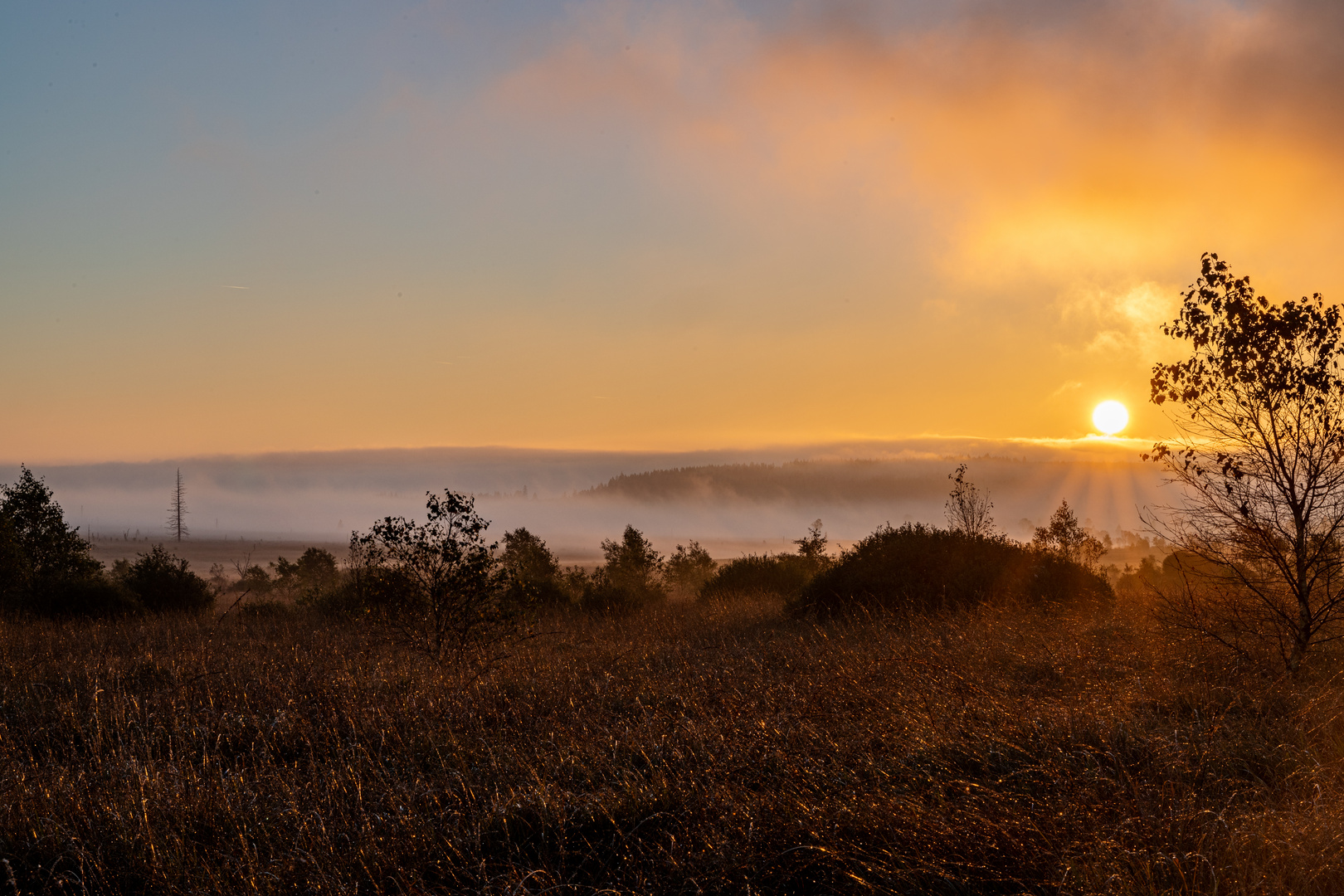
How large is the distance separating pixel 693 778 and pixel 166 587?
2105cm

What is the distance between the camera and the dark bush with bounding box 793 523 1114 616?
56.7 ft

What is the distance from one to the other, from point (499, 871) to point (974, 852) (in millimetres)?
2607

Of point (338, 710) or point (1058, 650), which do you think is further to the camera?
point (1058, 650)

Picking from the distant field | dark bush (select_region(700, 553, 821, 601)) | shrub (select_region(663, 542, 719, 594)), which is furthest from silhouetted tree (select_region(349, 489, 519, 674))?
the distant field

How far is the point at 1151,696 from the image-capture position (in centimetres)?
836

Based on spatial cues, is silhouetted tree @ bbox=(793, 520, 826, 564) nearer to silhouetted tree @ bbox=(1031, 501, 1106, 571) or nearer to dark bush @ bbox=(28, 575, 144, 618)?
silhouetted tree @ bbox=(1031, 501, 1106, 571)

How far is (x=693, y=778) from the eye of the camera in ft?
18.2

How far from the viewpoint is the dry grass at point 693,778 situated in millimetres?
4344

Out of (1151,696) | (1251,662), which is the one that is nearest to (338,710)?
(1151,696)

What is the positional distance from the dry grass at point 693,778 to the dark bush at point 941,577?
250 inches

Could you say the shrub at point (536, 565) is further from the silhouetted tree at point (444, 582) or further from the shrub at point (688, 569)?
the shrub at point (688, 569)

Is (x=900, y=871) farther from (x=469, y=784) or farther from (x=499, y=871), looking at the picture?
(x=469, y=784)

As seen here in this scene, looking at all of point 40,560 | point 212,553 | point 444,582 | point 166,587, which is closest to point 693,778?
point 444,582

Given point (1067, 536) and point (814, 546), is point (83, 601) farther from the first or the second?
point (1067, 536)
